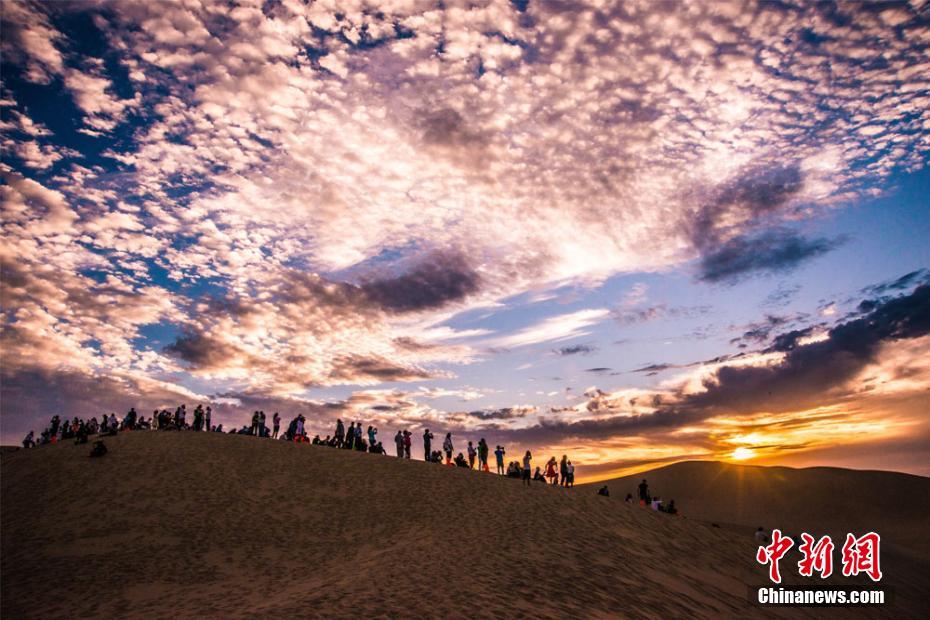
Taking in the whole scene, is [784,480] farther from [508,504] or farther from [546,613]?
[546,613]

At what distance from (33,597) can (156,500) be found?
7.66m

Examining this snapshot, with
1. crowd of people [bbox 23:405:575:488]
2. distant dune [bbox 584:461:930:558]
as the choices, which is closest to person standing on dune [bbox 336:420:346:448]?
crowd of people [bbox 23:405:575:488]

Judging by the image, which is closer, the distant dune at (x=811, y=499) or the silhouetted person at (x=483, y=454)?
the silhouetted person at (x=483, y=454)

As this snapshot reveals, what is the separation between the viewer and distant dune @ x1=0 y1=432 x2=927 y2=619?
12.1 m

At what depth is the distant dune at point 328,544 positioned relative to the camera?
476 inches

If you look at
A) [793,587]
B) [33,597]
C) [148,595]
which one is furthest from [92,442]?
[793,587]

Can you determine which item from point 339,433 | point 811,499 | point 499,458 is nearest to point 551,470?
point 499,458

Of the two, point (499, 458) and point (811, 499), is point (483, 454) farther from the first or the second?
point (811, 499)

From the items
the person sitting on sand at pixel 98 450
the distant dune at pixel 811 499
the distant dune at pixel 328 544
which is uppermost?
the person sitting on sand at pixel 98 450

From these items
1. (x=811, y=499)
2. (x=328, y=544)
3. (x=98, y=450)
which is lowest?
(x=811, y=499)

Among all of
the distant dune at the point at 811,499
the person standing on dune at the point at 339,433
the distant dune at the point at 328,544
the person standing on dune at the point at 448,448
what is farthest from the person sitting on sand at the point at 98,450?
the distant dune at the point at 811,499

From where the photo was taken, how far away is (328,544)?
1884cm

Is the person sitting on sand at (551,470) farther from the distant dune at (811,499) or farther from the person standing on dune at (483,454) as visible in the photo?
the distant dune at (811,499)

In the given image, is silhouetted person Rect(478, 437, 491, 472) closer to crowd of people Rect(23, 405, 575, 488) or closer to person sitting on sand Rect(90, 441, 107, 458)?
crowd of people Rect(23, 405, 575, 488)
